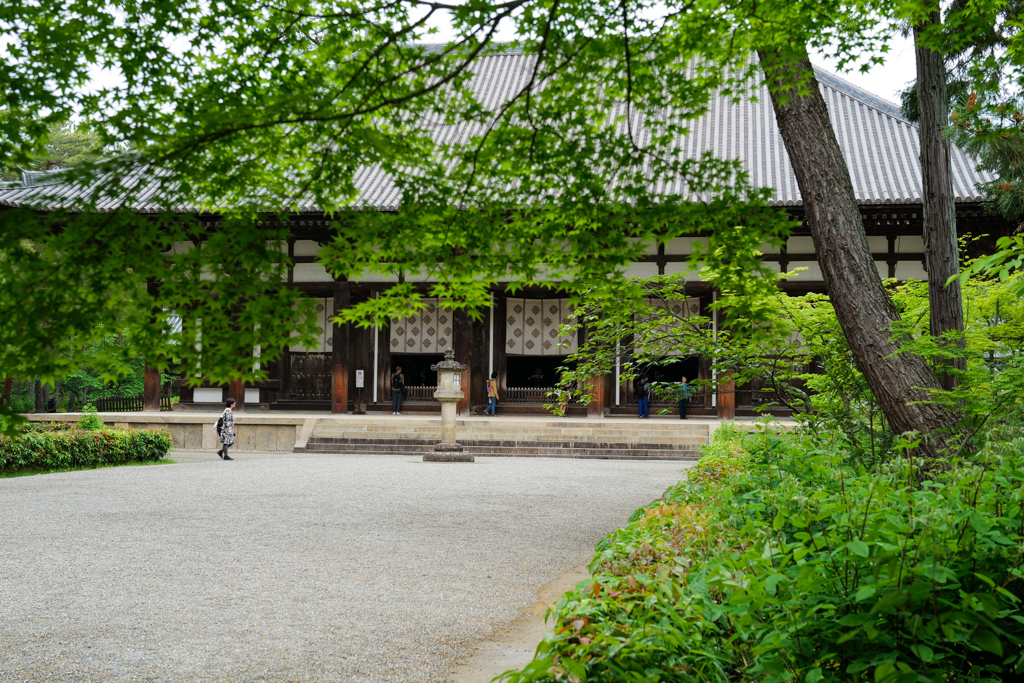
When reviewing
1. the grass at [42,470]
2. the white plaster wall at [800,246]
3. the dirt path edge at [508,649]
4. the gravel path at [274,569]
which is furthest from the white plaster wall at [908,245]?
the grass at [42,470]

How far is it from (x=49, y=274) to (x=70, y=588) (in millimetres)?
3749

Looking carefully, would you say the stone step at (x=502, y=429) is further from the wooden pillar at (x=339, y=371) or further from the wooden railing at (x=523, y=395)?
the wooden railing at (x=523, y=395)

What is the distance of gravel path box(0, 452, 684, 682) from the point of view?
3.75 m

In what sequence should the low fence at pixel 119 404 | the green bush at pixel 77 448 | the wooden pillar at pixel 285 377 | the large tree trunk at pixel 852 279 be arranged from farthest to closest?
the low fence at pixel 119 404 < the wooden pillar at pixel 285 377 < the green bush at pixel 77 448 < the large tree trunk at pixel 852 279

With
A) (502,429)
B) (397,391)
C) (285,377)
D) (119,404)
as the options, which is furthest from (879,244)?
(119,404)

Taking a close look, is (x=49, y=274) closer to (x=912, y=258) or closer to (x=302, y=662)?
(x=302, y=662)

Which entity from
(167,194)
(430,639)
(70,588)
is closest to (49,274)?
(167,194)

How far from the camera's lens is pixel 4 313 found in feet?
6.87

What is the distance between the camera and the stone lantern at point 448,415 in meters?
14.6

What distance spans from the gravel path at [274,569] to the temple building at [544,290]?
756 centimetres

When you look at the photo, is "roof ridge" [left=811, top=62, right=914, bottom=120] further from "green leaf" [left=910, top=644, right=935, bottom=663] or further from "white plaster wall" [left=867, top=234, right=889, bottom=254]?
"green leaf" [left=910, top=644, right=935, bottom=663]

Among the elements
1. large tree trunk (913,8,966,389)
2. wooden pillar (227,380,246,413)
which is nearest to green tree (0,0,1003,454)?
large tree trunk (913,8,966,389)

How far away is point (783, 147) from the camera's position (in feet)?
63.1

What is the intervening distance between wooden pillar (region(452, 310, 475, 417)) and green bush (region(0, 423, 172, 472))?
256 inches
